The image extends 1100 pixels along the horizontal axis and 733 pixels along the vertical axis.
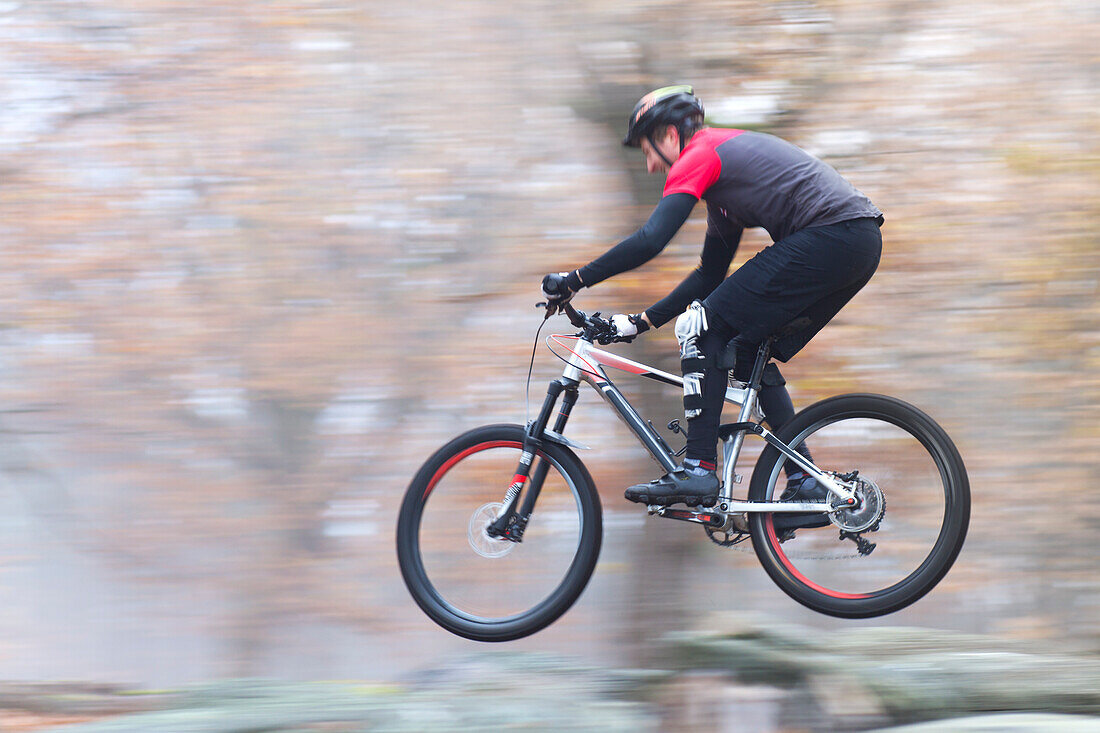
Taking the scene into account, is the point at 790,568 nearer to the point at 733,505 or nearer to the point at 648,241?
the point at 733,505

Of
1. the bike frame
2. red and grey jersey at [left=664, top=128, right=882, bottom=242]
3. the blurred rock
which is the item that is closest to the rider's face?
red and grey jersey at [left=664, top=128, right=882, bottom=242]

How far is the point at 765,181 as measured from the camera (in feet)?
11.0

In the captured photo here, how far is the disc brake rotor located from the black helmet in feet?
4.87

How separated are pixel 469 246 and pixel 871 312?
→ 2707 millimetres

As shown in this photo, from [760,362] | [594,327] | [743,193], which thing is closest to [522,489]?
[594,327]

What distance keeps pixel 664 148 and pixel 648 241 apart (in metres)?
0.50

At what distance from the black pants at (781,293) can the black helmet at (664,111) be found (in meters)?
0.58

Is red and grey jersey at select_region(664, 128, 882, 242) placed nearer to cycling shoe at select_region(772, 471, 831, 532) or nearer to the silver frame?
the silver frame

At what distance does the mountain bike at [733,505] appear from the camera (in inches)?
134

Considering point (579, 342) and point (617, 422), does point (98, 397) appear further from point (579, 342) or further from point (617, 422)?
point (579, 342)

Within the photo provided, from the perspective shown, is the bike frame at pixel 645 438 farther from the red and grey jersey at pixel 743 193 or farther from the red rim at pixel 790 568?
the red and grey jersey at pixel 743 193

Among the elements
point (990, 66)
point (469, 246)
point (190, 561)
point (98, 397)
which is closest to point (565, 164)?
point (469, 246)

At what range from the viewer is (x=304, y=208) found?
6539 millimetres

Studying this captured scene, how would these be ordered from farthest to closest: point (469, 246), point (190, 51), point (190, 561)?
1. point (190, 561)
2. point (190, 51)
3. point (469, 246)
